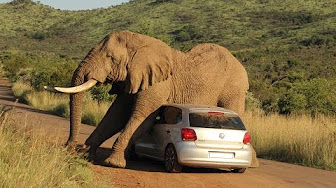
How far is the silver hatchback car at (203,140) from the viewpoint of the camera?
35.7ft

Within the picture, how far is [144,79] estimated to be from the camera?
12.3m

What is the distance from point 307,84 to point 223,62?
36.6 ft

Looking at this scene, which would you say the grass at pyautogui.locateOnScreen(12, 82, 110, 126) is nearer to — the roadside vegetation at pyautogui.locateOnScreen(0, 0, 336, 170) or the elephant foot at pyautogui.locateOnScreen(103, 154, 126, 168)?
the roadside vegetation at pyautogui.locateOnScreen(0, 0, 336, 170)

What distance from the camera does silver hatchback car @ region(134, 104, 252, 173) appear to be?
35.7 feet

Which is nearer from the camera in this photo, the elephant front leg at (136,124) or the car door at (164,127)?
the car door at (164,127)

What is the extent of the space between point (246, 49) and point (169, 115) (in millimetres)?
61706

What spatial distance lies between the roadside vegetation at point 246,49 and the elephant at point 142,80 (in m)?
2.72

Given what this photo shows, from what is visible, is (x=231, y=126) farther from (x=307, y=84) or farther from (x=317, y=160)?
(x=307, y=84)

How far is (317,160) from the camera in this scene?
14266 mm

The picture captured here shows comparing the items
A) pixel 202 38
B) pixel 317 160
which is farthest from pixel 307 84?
pixel 202 38

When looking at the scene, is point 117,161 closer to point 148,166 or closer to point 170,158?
point 148,166

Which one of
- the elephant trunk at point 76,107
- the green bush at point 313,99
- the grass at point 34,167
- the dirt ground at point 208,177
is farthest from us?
the green bush at point 313,99

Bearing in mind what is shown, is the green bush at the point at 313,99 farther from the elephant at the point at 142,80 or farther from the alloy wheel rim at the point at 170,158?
the alloy wheel rim at the point at 170,158

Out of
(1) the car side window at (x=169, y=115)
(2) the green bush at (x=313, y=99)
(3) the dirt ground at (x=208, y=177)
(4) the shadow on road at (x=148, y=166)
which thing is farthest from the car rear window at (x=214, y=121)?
(2) the green bush at (x=313, y=99)
